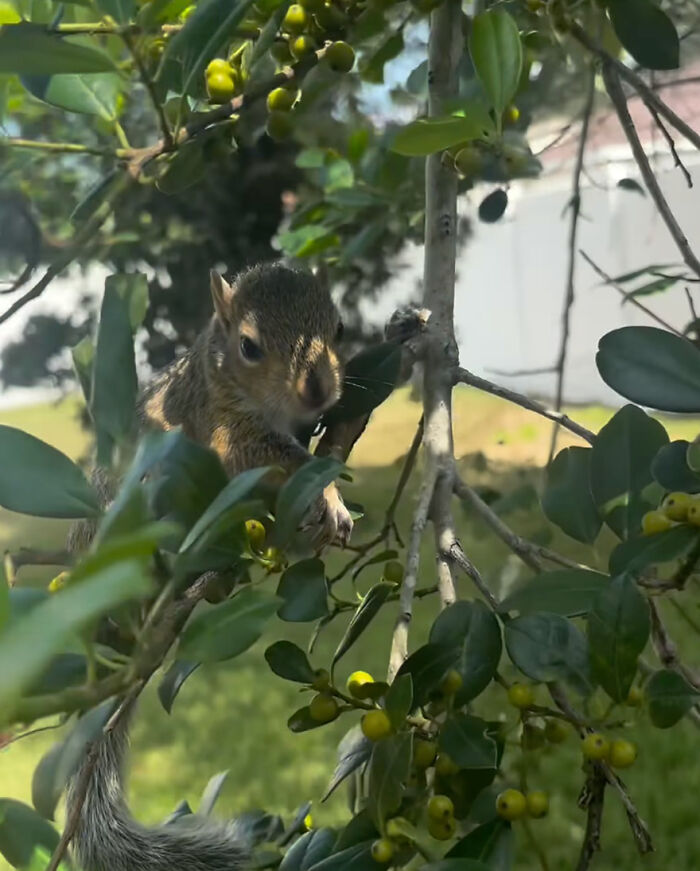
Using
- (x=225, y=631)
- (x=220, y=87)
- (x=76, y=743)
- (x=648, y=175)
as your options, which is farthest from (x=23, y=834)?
(x=648, y=175)

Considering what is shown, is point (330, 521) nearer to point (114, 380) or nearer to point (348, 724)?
point (114, 380)

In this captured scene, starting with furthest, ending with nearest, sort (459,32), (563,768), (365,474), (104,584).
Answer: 1. (365,474)
2. (563,768)
3. (459,32)
4. (104,584)

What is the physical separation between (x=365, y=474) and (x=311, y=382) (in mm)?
835

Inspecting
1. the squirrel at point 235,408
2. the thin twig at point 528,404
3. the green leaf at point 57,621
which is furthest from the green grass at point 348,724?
the green leaf at point 57,621

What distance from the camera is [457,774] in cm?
38

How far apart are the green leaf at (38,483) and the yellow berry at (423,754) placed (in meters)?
0.18

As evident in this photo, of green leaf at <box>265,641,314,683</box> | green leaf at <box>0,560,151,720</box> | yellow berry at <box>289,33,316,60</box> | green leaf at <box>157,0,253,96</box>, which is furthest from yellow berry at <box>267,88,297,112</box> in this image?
green leaf at <box>0,560,151,720</box>

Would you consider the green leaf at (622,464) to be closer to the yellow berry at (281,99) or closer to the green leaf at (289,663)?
the green leaf at (289,663)

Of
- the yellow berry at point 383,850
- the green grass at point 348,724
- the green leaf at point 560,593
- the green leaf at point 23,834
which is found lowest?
the green grass at point 348,724

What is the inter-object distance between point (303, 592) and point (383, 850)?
0.38 feet

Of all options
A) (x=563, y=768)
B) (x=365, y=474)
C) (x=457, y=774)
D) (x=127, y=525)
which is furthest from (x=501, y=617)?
(x=365, y=474)

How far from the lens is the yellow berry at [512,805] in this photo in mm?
364

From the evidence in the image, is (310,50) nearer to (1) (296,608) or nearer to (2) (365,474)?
(1) (296,608)

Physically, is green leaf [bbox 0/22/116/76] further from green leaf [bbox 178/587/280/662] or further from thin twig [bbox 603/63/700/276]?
thin twig [bbox 603/63/700/276]
